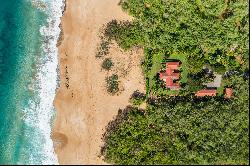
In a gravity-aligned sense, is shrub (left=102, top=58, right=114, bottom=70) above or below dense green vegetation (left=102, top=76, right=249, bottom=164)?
above

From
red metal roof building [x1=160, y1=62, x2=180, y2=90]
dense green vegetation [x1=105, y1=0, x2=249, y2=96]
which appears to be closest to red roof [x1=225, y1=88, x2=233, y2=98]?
dense green vegetation [x1=105, y1=0, x2=249, y2=96]

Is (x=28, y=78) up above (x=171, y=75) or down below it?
below

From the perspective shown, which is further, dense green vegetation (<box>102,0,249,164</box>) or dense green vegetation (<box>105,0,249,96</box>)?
dense green vegetation (<box>105,0,249,96</box>)

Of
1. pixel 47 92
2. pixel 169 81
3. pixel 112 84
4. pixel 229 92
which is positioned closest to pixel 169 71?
pixel 169 81

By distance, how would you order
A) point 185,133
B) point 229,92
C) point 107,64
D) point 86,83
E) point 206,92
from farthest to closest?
point 107,64 < point 86,83 < point 206,92 < point 229,92 < point 185,133

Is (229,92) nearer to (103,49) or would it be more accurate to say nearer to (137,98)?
(137,98)

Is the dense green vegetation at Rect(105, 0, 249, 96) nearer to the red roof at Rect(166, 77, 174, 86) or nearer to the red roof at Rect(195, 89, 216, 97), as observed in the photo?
the red roof at Rect(166, 77, 174, 86)

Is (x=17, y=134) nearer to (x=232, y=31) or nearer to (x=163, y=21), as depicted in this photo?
(x=163, y=21)

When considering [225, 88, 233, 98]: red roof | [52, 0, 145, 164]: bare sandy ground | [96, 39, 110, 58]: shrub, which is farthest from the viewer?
[96, 39, 110, 58]: shrub
